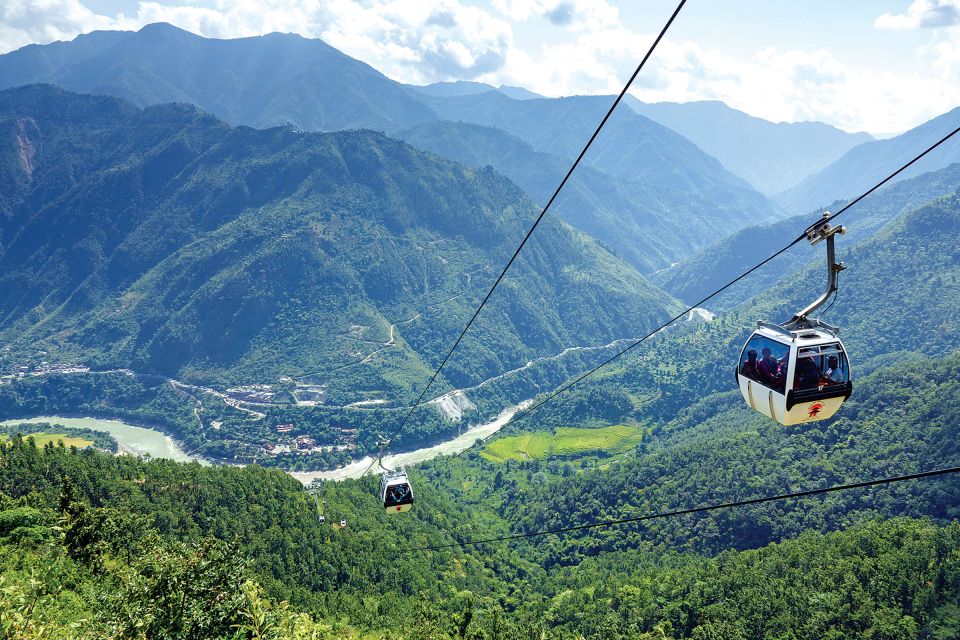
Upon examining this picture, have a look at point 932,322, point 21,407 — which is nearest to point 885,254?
point 932,322

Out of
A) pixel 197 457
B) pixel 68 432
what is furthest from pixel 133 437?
pixel 197 457

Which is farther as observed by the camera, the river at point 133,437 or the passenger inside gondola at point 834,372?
the river at point 133,437

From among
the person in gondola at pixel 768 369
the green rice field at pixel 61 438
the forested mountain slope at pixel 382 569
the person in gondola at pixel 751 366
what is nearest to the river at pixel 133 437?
the green rice field at pixel 61 438

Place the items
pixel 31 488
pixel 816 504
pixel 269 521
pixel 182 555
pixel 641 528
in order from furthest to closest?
1. pixel 641 528
2. pixel 816 504
3. pixel 269 521
4. pixel 31 488
5. pixel 182 555

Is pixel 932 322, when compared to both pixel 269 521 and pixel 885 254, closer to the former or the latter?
pixel 885 254

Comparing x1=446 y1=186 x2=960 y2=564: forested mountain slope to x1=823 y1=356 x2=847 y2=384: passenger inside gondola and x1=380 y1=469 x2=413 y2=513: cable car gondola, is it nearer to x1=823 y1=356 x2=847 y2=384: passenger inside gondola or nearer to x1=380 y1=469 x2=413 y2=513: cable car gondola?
x1=380 y1=469 x2=413 y2=513: cable car gondola

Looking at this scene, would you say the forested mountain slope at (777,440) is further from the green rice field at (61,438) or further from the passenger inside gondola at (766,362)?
the green rice field at (61,438)
